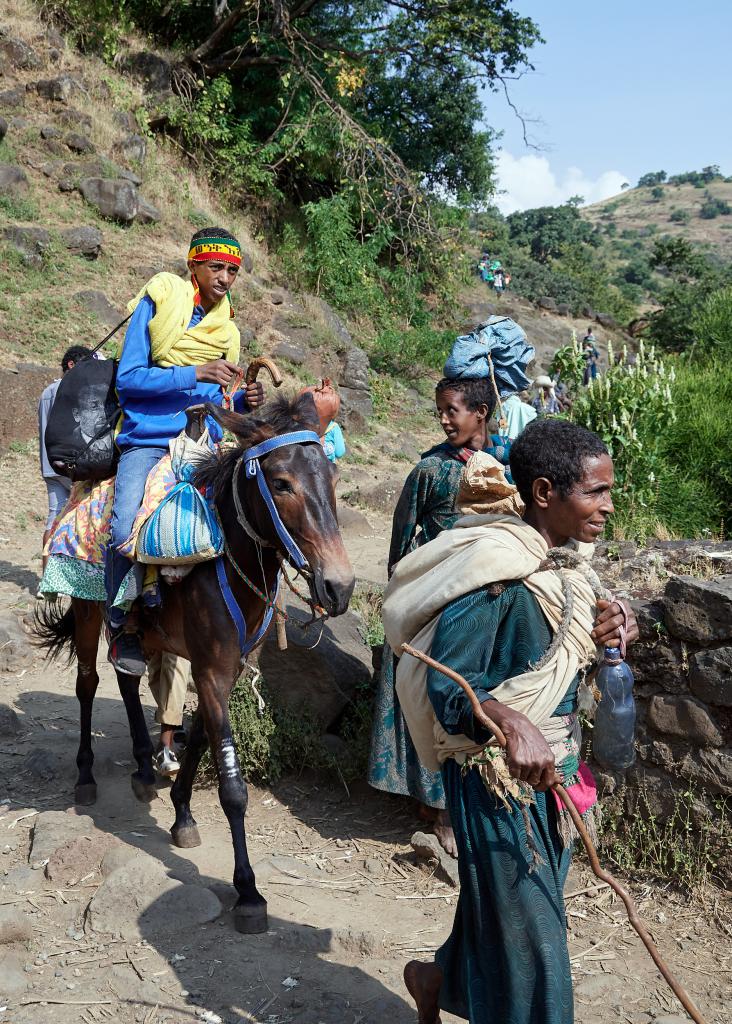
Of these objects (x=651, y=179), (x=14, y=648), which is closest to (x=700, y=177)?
(x=651, y=179)

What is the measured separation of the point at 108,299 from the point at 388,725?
1138 cm

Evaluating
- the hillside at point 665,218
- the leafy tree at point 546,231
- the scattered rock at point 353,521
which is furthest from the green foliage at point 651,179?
the scattered rock at point 353,521

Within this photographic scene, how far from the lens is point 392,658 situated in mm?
4508

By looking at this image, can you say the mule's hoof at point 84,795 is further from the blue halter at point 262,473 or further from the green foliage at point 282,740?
the blue halter at point 262,473

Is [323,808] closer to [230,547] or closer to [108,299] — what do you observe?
[230,547]

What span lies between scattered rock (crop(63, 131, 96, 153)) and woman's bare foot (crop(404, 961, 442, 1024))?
1658cm

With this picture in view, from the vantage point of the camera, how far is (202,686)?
4.08m

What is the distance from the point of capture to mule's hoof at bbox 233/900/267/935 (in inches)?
146

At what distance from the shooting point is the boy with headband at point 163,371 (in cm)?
434

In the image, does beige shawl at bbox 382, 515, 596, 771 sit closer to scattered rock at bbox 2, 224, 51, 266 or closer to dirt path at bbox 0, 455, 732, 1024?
dirt path at bbox 0, 455, 732, 1024

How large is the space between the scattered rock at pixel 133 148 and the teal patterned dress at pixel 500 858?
17223 mm

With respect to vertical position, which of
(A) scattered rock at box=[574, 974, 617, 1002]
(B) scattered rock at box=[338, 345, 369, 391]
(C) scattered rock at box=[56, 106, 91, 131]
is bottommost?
(A) scattered rock at box=[574, 974, 617, 1002]

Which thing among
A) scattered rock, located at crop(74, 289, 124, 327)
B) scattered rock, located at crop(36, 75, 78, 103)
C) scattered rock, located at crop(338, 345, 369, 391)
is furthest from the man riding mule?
scattered rock, located at crop(36, 75, 78, 103)

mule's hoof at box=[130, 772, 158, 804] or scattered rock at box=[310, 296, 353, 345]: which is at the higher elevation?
scattered rock at box=[310, 296, 353, 345]
